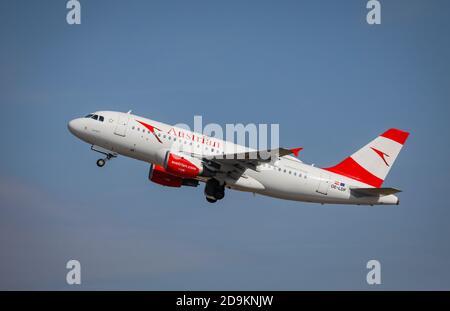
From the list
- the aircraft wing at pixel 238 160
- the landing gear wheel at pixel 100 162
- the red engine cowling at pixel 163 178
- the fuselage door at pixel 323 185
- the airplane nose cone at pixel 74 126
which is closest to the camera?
the aircraft wing at pixel 238 160

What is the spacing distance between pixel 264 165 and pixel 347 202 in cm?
702

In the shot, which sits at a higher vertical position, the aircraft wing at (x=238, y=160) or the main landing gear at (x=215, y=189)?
the aircraft wing at (x=238, y=160)

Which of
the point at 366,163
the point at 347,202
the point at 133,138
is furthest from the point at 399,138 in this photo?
the point at 133,138

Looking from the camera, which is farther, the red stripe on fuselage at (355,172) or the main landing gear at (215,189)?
the red stripe on fuselage at (355,172)

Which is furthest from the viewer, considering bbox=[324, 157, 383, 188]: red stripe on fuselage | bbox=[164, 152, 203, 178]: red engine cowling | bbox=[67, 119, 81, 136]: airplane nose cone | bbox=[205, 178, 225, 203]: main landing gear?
bbox=[324, 157, 383, 188]: red stripe on fuselage

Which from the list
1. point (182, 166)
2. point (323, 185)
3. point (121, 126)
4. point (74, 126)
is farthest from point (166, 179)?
point (323, 185)

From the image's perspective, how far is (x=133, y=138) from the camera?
4888cm

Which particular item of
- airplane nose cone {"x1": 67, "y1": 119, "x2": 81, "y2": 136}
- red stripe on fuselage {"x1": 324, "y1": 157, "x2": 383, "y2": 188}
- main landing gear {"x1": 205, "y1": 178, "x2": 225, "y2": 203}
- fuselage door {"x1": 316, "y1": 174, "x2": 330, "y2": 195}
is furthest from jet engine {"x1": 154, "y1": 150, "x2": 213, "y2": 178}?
red stripe on fuselage {"x1": 324, "y1": 157, "x2": 383, "y2": 188}

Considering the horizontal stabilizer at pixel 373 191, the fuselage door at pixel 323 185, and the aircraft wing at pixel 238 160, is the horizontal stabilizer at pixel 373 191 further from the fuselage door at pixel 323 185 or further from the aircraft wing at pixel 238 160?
the aircraft wing at pixel 238 160

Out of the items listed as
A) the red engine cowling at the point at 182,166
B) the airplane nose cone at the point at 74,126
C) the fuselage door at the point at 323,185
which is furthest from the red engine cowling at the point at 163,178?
the fuselage door at the point at 323,185

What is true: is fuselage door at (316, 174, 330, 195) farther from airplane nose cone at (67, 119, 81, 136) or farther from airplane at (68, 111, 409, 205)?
airplane nose cone at (67, 119, 81, 136)

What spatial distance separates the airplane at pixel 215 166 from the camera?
160ft

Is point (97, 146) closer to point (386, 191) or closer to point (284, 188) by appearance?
point (284, 188)

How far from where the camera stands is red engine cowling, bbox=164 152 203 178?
1891 inches
